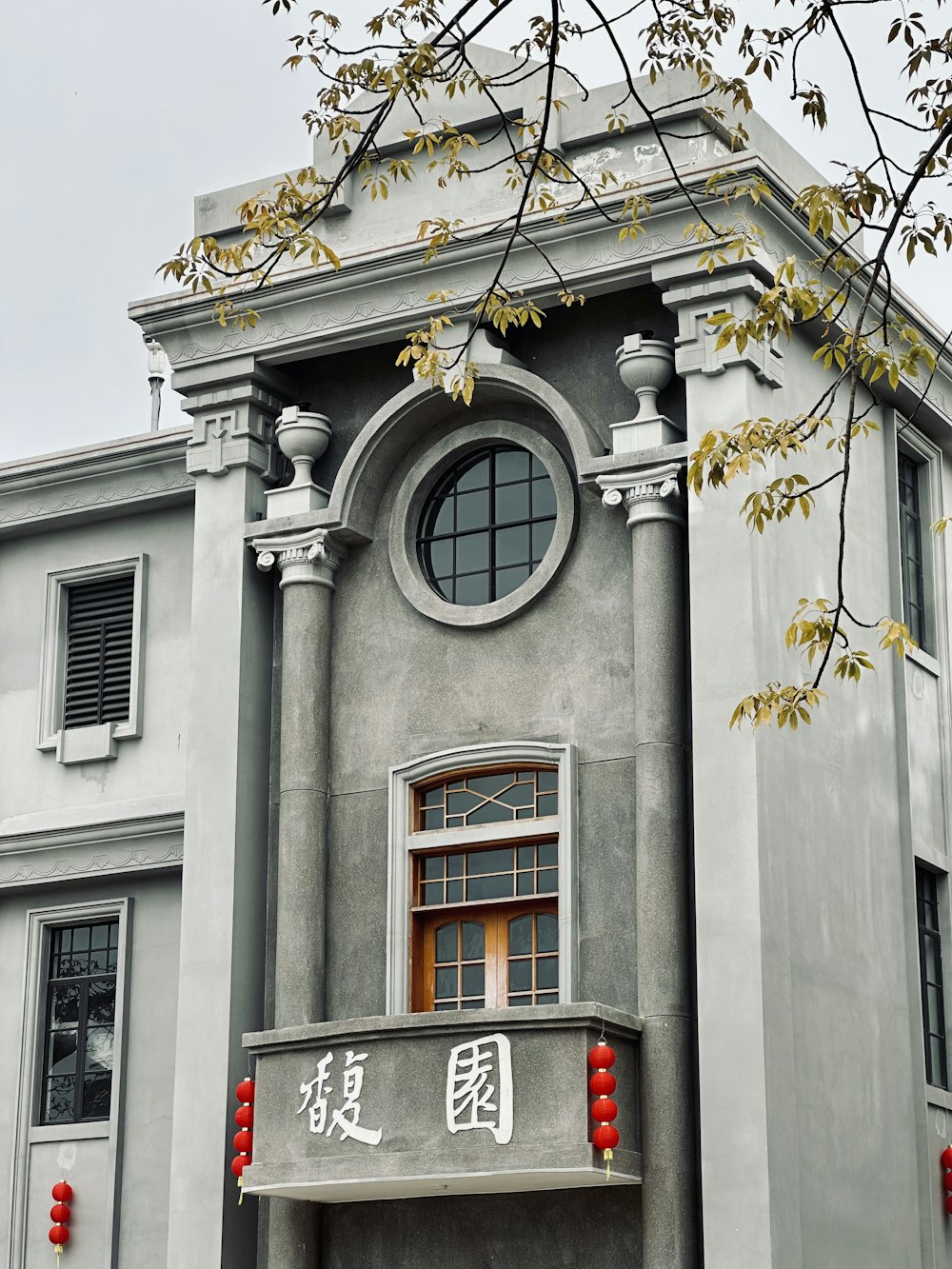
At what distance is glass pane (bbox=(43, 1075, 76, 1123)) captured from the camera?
1869cm

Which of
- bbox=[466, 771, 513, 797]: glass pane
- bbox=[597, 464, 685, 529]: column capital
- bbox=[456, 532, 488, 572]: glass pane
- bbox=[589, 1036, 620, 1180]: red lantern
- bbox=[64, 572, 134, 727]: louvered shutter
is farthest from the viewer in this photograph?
bbox=[64, 572, 134, 727]: louvered shutter

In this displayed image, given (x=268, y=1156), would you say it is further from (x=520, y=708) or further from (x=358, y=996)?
(x=520, y=708)

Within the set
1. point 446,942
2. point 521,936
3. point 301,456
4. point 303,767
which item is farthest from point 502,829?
point 301,456

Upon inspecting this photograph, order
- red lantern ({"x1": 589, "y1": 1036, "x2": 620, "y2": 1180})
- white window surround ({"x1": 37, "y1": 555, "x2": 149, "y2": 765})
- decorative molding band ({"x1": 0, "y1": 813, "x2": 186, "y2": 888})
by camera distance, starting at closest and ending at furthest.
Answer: red lantern ({"x1": 589, "y1": 1036, "x2": 620, "y2": 1180}) < decorative molding band ({"x1": 0, "y1": 813, "x2": 186, "y2": 888}) < white window surround ({"x1": 37, "y1": 555, "x2": 149, "y2": 765})

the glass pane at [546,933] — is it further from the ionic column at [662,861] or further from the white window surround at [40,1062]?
the white window surround at [40,1062]

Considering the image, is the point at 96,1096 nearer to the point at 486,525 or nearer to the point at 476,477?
the point at 486,525

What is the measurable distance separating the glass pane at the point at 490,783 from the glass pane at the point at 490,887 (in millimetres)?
666

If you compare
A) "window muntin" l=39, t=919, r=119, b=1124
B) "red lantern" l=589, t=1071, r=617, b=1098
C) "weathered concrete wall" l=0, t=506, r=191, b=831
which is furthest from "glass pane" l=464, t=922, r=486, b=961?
"window muntin" l=39, t=919, r=119, b=1124

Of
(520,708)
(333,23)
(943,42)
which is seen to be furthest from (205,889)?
(943,42)

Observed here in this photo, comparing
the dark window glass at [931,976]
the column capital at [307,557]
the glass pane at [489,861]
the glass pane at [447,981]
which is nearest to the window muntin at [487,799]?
the glass pane at [489,861]

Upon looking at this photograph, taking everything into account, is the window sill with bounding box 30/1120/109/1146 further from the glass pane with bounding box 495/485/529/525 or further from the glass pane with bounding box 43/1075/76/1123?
the glass pane with bounding box 495/485/529/525

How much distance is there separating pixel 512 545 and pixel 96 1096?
20.8 feet

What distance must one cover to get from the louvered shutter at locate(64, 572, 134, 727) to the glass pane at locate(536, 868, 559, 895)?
17.7ft

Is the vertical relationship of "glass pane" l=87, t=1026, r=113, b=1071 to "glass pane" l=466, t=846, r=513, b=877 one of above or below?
below
